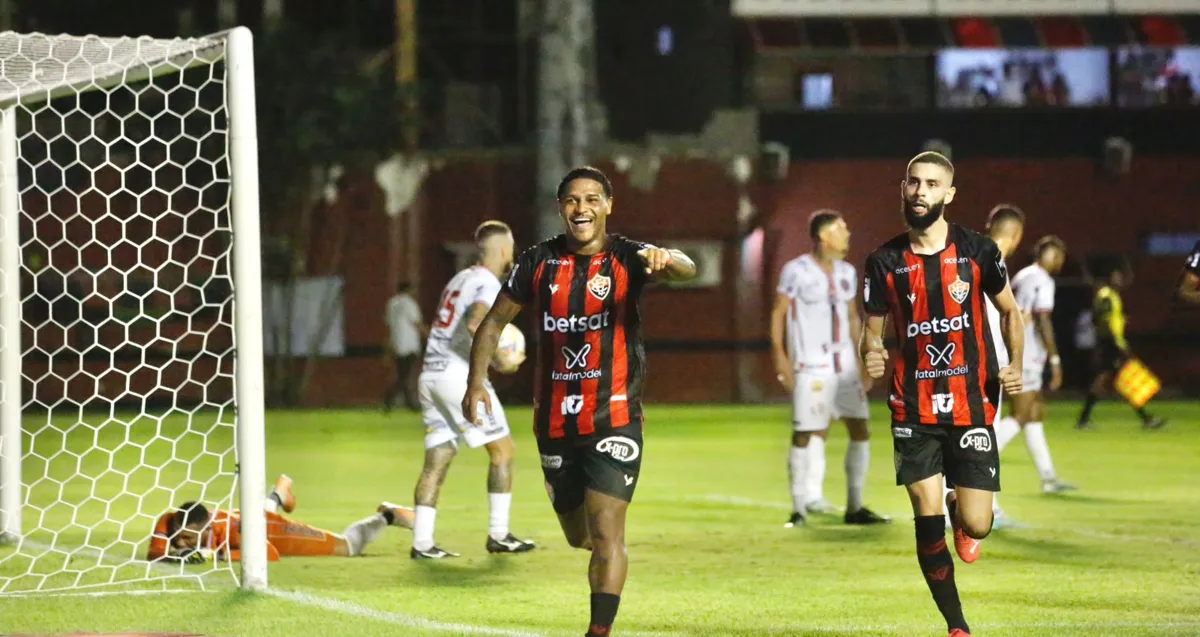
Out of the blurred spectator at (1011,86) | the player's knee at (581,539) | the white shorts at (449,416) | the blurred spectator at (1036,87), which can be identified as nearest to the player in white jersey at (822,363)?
the white shorts at (449,416)

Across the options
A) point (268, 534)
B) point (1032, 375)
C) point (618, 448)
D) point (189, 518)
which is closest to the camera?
point (618, 448)

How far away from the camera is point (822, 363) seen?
11.9 metres

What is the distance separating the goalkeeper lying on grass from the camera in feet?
32.5

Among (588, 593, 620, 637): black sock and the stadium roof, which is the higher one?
the stadium roof

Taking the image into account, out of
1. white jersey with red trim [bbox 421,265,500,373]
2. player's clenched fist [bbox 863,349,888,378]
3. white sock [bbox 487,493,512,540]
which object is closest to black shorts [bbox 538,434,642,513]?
player's clenched fist [bbox 863,349,888,378]

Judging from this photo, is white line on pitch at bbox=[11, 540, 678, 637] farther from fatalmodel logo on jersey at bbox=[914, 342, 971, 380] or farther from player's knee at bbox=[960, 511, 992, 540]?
fatalmodel logo on jersey at bbox=[914, 342, 971, 380]

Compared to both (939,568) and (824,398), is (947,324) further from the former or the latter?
(824,398)

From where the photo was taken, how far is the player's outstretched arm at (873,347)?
23.7 ft

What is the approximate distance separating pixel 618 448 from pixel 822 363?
5275 millimetres

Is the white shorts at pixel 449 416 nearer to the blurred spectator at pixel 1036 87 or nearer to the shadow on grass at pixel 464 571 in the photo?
the shadow on grass at pixel 464 571

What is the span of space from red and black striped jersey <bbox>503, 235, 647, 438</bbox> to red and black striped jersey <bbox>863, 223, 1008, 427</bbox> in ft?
3.34

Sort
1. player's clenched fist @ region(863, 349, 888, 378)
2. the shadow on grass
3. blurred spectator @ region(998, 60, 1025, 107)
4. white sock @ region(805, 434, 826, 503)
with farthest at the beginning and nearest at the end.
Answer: blurred spectator @ region(998, 60, 1025, 107) → white sock @ region(805, 434, 826, 503) → the shadow on grass → player's clenched fist @ region(863, 349, 888, 378)

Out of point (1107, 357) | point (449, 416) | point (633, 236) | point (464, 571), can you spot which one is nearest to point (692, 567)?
point (464, 571)

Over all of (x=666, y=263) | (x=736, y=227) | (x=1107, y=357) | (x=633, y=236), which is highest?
(x=736, y=227)
